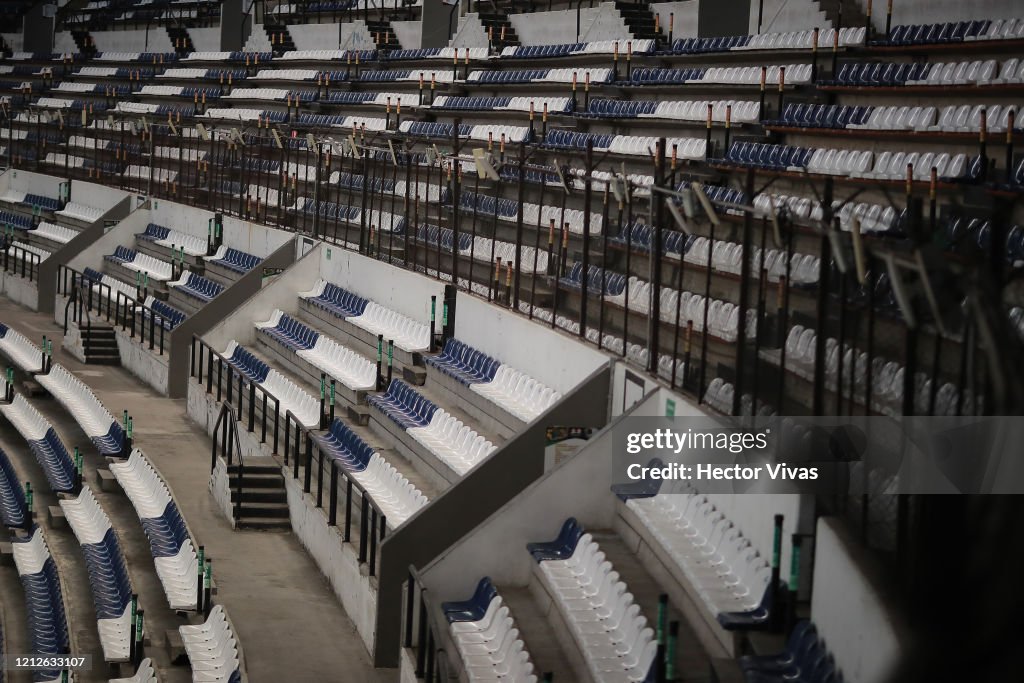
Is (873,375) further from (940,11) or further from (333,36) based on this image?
(333,36)

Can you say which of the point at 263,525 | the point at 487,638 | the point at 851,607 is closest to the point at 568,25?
the point at 263,525

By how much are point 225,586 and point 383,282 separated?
4.81m

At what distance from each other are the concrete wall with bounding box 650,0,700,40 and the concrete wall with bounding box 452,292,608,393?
21.0ft

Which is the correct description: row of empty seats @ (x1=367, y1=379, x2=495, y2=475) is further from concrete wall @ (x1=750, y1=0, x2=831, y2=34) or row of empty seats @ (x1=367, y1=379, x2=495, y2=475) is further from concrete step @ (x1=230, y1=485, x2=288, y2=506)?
concrete wall @ (x1=750, y1=0, x2=831, y2=34)

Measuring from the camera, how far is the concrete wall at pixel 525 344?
8.69 metres

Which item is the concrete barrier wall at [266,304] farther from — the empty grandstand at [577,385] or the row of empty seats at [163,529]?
the row of empty seats at [163,529]

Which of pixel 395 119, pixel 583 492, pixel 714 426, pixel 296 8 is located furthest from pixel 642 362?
pixel 296 8

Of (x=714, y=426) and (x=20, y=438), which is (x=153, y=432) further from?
(x=714, y=426)

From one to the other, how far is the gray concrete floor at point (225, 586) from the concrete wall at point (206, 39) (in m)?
15.9

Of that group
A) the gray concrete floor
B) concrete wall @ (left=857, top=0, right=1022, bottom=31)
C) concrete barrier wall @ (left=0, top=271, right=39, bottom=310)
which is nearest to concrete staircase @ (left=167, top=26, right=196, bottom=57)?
concrete barrier wall @ (left=0, top=271, right=39, bottom=310)

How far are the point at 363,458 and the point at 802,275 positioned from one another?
4.66 m

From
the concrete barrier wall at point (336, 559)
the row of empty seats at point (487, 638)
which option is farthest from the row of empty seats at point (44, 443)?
the row of empty seats at point (487, 638)

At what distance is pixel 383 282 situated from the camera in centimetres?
1284

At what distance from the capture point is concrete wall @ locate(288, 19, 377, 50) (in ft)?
74.2
